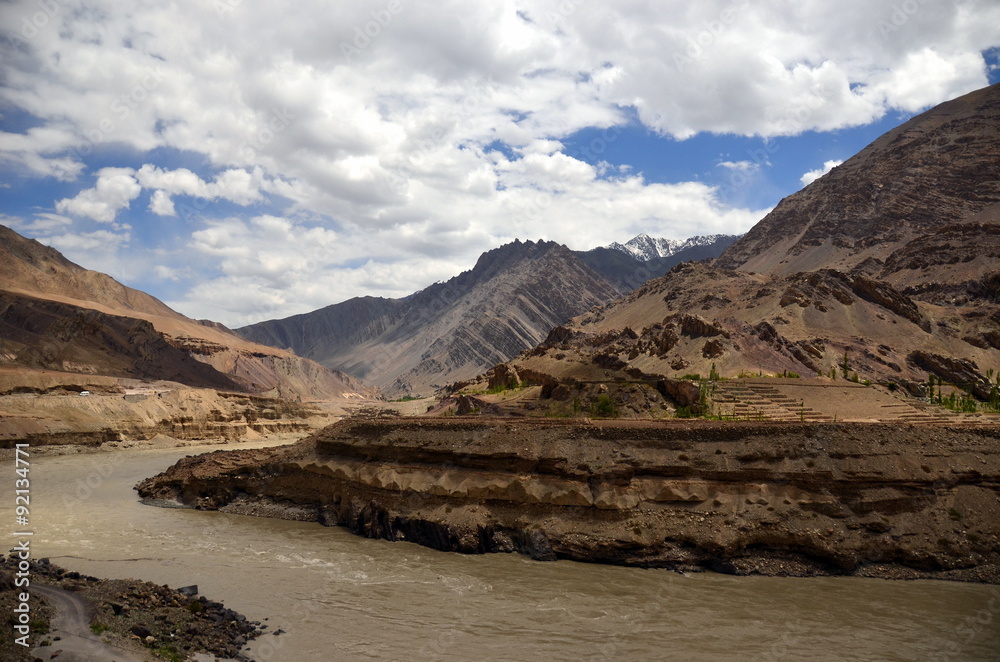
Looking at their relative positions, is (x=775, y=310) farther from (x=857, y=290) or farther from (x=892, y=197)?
(x=892, y=197)

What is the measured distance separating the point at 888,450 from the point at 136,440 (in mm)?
68157

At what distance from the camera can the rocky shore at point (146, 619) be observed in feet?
46.9

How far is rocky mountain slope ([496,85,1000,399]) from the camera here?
54500 millimetres

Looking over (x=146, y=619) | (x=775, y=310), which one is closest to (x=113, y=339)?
(x=775, y=310)

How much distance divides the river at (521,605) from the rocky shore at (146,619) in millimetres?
839

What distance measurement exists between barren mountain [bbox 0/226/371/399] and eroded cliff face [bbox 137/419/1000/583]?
269 ft

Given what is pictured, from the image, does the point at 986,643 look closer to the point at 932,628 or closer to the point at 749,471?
the point at 932,628

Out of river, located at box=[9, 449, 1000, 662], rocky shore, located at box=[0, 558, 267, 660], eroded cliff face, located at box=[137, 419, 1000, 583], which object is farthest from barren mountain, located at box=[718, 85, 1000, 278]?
rocky shore, located at box=[0, 558, 267, 660]

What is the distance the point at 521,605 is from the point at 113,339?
109193 mm

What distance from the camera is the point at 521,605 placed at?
19.4m

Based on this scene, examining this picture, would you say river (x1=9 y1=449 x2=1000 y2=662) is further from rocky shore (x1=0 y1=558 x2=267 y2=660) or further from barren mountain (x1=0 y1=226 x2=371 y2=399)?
barren mountain (x1=0 y1=226 x2=371 y2=399)

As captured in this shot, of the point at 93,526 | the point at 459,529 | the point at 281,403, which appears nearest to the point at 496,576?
the point at 459,529

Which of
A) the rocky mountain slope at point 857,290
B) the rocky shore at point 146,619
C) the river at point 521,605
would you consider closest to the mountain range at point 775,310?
the rocky mountain slope at point 857,290

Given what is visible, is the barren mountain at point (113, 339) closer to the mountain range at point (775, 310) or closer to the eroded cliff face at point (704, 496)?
the mountain range at point (775, 310)
